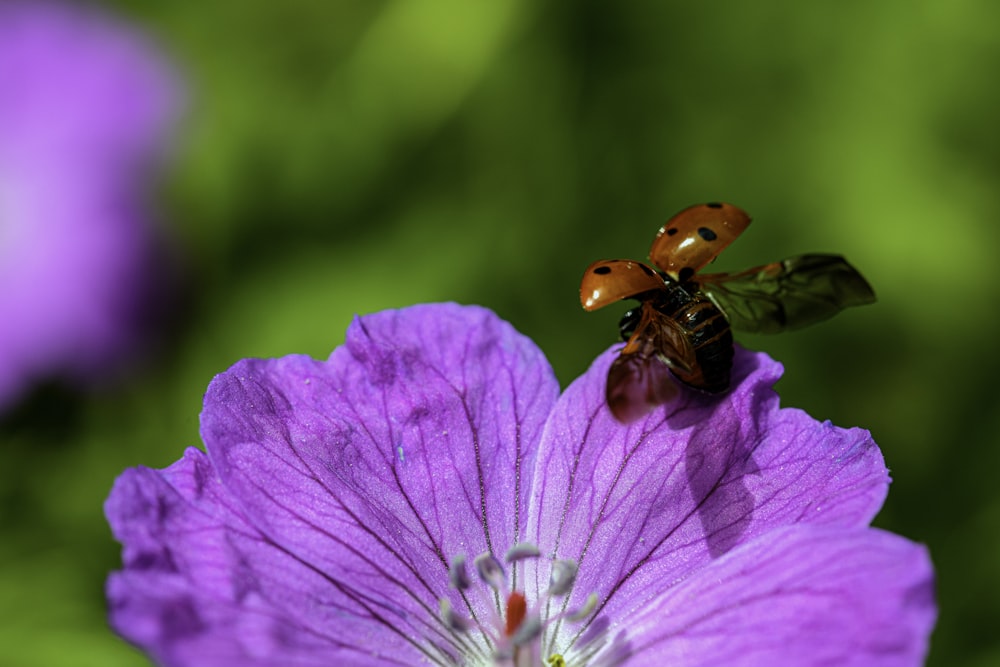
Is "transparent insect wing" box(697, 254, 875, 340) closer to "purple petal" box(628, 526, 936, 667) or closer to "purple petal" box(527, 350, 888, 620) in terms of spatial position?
"purple petal" box(527, 350, 888, 620)

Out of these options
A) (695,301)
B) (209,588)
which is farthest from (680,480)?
(209,588)

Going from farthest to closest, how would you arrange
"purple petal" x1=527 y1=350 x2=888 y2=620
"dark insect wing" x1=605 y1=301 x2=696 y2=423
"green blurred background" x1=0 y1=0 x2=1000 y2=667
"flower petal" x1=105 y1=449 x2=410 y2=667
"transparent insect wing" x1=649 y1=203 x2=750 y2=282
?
"green blurred background" x1=0 y1=0 x2=1000 y2=667, "transparent insect wing" x1=649 y1=203 x2=750 y2=282, "purple petal" x1=527 y1=350 x2=888 y2=620, "dark insect wing" x1=605 y1=301 x2=696 y2=423, "flower petal" x1=105 y1=449 x2=410 y2=667

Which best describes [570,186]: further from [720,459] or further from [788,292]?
[720,459]

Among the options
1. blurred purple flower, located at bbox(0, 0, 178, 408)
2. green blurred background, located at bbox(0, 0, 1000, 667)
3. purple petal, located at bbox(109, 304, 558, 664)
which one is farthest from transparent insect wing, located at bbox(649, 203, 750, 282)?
blurred purple flower, located at bbox(0, 0, 178, 408)

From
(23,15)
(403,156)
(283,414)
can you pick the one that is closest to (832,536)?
(283,414)

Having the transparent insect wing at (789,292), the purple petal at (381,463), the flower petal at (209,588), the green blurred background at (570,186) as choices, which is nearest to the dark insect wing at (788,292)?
the transparent insect wing at (789,292)
